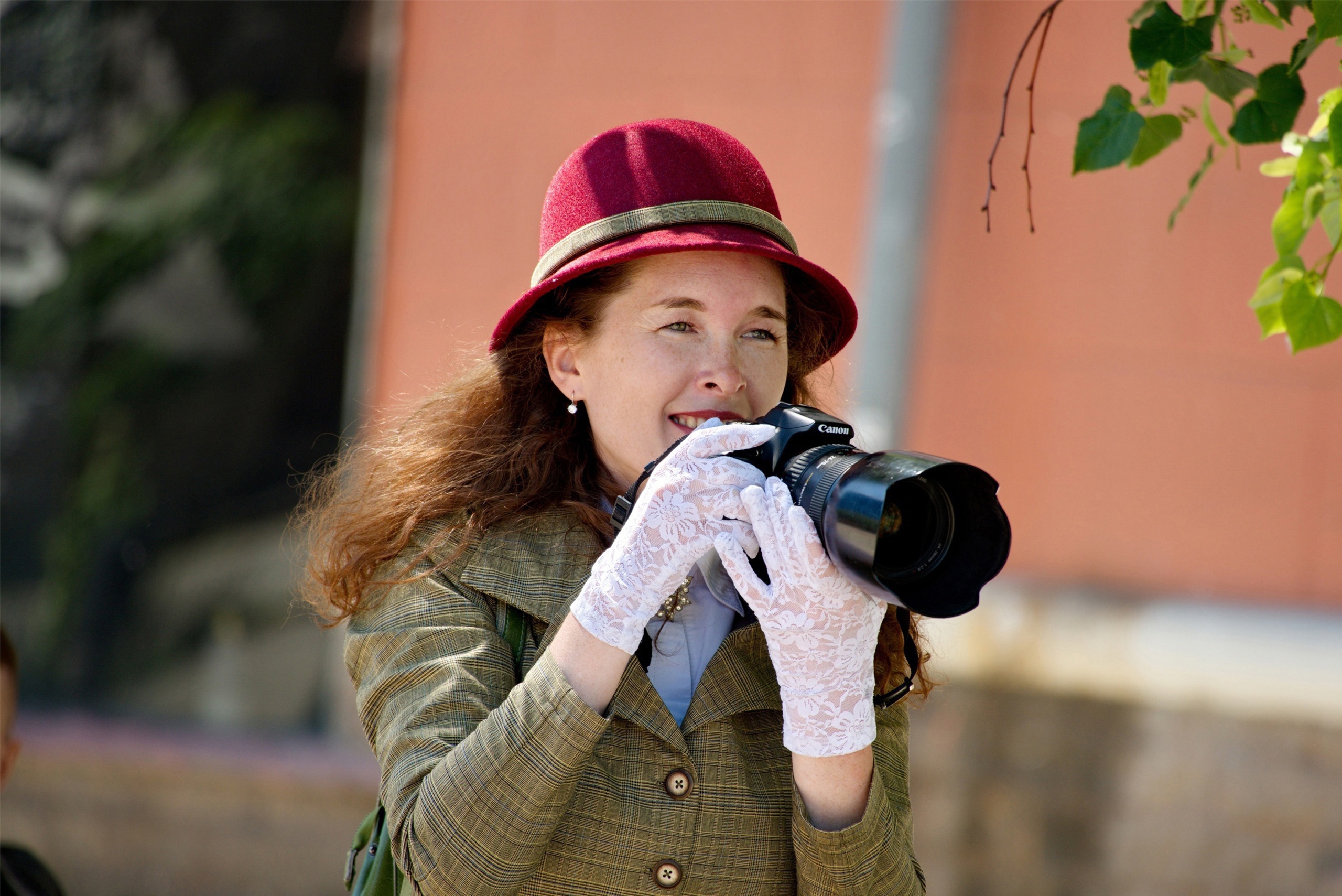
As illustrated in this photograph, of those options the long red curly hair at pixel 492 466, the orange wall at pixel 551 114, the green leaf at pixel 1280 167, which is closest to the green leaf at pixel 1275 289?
the green leaf at pixel 1280 167

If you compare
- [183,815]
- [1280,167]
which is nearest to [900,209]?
[1280,167]

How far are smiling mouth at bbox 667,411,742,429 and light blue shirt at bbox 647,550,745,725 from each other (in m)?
0.17

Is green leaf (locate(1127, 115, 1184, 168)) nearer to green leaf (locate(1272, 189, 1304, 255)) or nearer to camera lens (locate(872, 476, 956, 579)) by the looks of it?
green leaf (locate(1272, 189, 1304, 255))

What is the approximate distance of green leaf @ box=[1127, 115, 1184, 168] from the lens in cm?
160

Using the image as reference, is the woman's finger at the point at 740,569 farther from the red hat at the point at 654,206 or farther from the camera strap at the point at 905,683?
the red hat at the point at 654,206

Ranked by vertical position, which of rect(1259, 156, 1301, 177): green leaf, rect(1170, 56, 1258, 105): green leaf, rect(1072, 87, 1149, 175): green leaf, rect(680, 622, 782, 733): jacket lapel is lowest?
rect(680, 622, 782, 733): jacket lapel

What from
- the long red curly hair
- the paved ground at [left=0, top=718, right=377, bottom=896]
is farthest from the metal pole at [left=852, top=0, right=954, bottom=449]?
the paved ground at [left=0, top=718, right=377, bottom=896]

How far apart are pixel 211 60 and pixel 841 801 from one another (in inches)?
152

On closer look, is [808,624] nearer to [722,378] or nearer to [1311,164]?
[722,378]

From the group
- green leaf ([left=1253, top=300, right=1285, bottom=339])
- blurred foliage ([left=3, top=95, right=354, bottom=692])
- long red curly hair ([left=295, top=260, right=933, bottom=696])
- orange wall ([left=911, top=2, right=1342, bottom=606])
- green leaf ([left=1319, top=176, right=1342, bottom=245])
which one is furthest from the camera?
blurred foliage ([left=3, top=95, right=354, bottom=692])

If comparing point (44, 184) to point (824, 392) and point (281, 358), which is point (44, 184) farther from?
point (824, 392)

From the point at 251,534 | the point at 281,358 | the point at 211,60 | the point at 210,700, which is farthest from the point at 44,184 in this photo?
the point at 210,700

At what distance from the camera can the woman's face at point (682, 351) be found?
1.69 meters

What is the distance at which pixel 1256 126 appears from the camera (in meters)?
1.57
